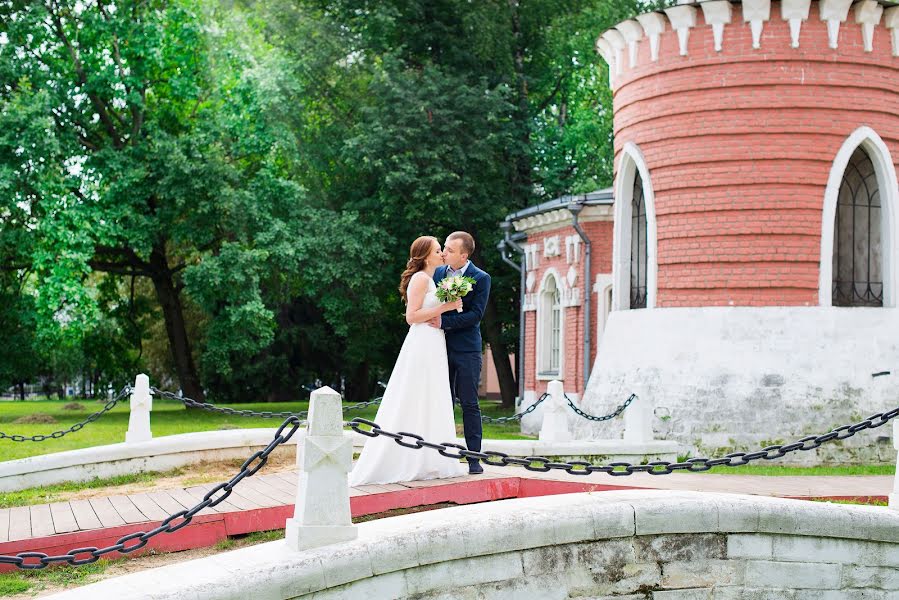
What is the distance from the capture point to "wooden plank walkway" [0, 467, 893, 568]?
27.1 feet

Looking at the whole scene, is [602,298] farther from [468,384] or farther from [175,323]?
[468,384]

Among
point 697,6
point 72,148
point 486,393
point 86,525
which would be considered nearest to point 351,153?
point 72,148

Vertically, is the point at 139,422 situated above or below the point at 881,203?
below

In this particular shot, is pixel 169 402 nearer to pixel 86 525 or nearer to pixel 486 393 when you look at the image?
pixel 486 393

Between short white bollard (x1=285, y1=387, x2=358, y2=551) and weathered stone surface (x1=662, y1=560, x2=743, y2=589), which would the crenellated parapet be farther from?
short white bollard (x1=285, y1=387, x2=358, y2=551)

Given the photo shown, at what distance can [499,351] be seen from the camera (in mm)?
31344

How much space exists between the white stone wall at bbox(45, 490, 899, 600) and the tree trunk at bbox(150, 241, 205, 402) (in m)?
24.5

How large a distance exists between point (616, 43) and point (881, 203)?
500cm

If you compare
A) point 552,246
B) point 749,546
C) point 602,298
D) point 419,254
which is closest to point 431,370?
point 419,254

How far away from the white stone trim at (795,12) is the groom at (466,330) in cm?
889

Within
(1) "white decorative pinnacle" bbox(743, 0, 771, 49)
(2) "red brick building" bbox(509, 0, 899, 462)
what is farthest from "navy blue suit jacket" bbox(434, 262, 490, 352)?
(1) "white decorative pinnacle" bbox(743, 0, 771, 49)

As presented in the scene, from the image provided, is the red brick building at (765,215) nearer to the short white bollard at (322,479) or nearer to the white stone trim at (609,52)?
the white stone trim at (609,52)

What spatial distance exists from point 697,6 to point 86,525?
39.0 ft

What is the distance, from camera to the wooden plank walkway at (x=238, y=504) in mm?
8273
